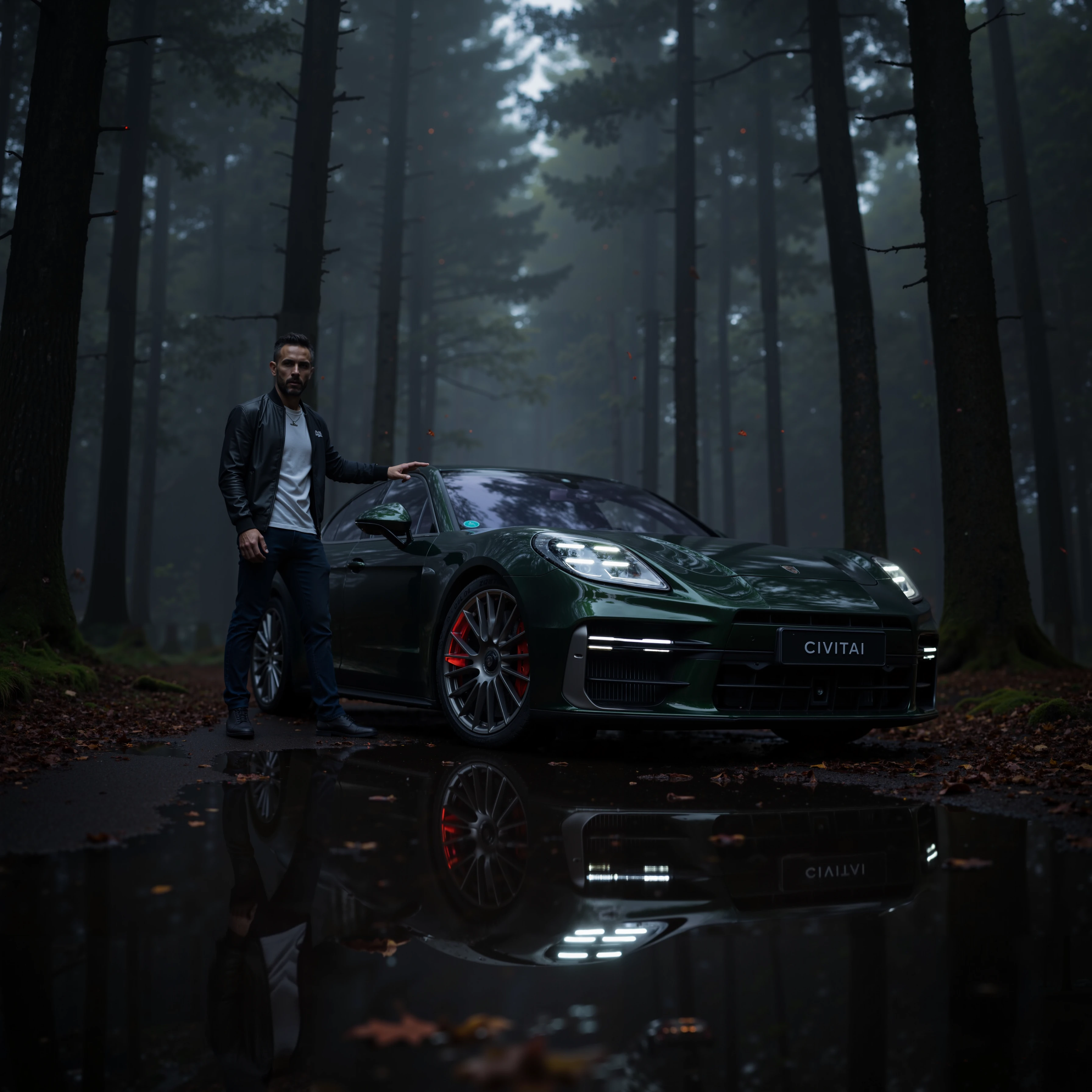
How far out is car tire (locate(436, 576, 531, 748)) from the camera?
507 cm

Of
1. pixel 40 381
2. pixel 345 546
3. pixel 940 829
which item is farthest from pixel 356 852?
pixel 40 381

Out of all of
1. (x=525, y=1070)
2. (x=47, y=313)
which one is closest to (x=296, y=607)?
(x=47, y=313)

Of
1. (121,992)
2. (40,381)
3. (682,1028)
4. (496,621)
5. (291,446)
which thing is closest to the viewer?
(682,1028)

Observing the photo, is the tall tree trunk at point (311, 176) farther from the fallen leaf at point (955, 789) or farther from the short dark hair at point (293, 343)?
the fallen leaf at point (955, 789)

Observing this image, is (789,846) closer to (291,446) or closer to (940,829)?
(940,829)

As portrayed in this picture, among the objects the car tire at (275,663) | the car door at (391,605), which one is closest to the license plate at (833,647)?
the car door at (391,605)

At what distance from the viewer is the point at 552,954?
7.41ft

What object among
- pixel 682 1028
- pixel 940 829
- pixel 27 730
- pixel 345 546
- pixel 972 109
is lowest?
pixel 682 1028

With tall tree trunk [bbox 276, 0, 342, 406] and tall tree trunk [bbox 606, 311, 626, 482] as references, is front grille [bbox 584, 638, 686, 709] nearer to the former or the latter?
tall tree trunk [bbox 276, 0, 342, 406]

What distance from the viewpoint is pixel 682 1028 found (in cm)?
188

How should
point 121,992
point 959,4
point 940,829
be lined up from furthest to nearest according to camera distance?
point 959,4 → point 940,829 → point 121,992

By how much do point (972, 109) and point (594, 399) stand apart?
43.6m

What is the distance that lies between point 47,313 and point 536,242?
103 ft

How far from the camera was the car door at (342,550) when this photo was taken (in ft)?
21.7
